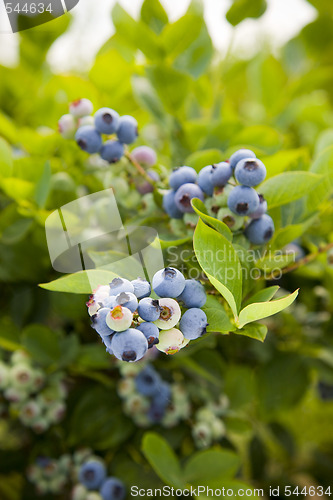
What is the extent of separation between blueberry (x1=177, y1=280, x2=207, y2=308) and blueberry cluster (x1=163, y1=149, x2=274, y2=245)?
10cm

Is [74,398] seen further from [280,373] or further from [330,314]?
[330,314]

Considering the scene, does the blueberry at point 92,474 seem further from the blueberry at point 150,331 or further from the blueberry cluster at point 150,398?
the blueberry at point 150,331

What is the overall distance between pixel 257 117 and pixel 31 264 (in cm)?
62

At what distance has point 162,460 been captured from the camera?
621 millimetres

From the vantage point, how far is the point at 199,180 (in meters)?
0.46

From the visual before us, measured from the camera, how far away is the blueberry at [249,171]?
1.36 ft

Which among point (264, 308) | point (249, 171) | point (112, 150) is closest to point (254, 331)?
point (264, 308)

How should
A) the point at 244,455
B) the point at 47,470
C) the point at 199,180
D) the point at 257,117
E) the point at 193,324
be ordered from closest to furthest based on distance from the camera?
1. the point at 193,324
2. the point at 199,180
3. the point at 47,470
4. the point at 257,117
5. the point at 244,455

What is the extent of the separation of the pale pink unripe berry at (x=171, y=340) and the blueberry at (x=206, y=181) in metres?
0.17

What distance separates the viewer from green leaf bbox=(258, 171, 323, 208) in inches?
18.4

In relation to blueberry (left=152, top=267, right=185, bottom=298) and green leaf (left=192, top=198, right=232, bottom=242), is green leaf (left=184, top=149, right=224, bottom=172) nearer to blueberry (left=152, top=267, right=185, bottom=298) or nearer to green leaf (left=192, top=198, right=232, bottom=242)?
green leaf (left=192, top=198, right=232, bottom=242)

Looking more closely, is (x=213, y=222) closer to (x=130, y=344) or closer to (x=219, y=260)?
(x=219, y=260)

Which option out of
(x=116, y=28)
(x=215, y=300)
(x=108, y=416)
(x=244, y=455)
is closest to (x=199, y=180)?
(x=215, y=300)

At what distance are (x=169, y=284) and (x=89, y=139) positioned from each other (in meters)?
0.25
